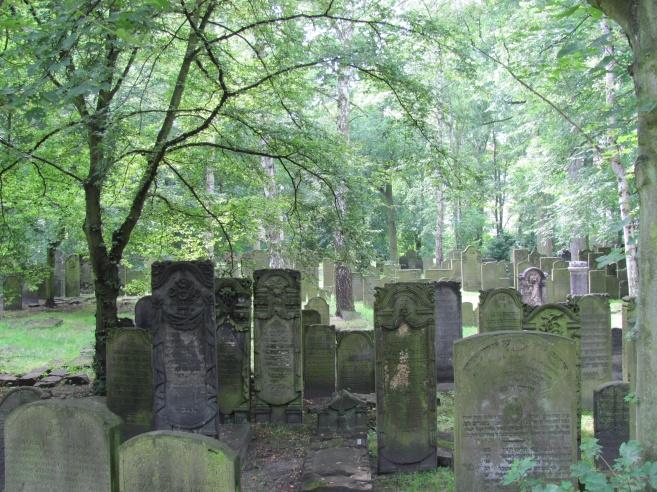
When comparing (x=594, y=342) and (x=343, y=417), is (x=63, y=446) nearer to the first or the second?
(x=343, y=417)

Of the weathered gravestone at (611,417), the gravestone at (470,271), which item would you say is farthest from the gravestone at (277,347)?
the gravestone at (470,271)

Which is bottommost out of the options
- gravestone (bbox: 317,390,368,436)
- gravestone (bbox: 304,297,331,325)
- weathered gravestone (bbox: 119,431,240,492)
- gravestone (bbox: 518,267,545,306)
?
gravestone (bbox: 317,390,368,436)

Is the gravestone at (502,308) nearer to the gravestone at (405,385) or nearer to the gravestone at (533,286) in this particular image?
the gravestone at (405,385)

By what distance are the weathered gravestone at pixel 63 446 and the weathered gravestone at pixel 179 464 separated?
310 mm

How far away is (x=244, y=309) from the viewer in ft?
29.8

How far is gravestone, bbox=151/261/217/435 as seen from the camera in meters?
7.29

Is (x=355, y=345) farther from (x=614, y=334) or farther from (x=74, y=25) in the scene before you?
(x=74, y=25)

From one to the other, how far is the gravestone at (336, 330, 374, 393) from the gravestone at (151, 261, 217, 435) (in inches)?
128

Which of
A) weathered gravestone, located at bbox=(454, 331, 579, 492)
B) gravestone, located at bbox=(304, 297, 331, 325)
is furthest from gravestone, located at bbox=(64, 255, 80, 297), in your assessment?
weathered gravestone, located at bbox=(454, 331, 579, 492)

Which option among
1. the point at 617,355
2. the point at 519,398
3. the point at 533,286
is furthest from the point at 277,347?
the point at 533,286

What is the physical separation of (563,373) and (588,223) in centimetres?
1497

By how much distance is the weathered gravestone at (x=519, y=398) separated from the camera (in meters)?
5.15

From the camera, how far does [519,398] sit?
5145mm

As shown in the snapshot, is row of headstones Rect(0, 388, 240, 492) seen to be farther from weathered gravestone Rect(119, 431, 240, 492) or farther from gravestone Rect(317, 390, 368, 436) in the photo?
gravestone Rect(317, 390, 368, 436)
